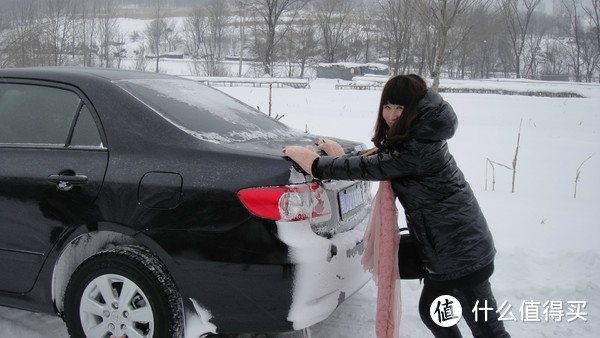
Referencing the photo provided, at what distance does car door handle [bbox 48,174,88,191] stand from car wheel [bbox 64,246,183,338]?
0.38 meters

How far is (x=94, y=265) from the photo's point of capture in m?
2.38

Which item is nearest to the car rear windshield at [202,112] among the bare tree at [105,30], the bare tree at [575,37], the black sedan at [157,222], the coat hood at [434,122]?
the black sedan at [157,222]

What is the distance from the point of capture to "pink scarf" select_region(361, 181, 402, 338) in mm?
2400

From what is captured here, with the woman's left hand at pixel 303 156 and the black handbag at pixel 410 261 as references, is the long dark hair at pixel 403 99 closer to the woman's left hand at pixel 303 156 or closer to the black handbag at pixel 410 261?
the woman's left hand at pixel 303 156

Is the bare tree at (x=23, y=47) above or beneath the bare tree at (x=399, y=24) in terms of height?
beneath

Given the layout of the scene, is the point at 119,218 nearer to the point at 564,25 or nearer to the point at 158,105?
the point at 158,105

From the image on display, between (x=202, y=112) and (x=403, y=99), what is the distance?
1.21 metres

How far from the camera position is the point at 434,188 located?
219 centimetres

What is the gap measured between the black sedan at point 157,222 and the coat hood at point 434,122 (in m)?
0.58

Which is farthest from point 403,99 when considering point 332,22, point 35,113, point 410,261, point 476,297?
point 332,22

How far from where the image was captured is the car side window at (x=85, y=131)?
254cm

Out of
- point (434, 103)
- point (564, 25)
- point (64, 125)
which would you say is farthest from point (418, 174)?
point (564, 25)

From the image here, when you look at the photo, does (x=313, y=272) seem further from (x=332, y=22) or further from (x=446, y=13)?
(x=332, y=22)

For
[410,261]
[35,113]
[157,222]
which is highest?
[35,113]
